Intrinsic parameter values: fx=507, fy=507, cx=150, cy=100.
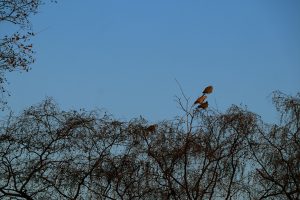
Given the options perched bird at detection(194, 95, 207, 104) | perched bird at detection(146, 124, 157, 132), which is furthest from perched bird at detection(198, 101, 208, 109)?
perched bird at detection(146, 124, 157, 132)

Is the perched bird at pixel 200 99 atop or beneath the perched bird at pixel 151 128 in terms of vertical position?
atop

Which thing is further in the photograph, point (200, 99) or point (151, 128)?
point (200, 99)

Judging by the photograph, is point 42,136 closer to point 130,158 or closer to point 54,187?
point 54,187

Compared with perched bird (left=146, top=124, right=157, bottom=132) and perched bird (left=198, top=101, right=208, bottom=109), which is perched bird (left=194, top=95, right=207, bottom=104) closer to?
perched bird (left=198, top=101, right=208, bottom=109)

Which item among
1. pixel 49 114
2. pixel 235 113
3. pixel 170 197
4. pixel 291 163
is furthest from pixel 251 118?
pixel 49 114

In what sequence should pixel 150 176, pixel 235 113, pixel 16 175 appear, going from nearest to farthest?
1. pixel 16 175
2. pixel 150 176
3. pixel 235 113

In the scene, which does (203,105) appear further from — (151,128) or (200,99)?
(151,128)

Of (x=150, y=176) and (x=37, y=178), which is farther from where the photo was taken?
(x=150, y=176)

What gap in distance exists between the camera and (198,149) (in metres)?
11.5

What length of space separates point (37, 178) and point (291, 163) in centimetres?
558

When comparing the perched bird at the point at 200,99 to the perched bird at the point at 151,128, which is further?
the perched bird at the point at 200,99

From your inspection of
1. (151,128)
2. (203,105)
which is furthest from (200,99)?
(151,128)

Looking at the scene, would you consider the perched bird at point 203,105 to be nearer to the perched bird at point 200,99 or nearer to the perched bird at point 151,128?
the perched bird at point 200,99

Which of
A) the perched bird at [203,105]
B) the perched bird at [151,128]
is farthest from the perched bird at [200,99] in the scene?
the perched bird at [151,128]
